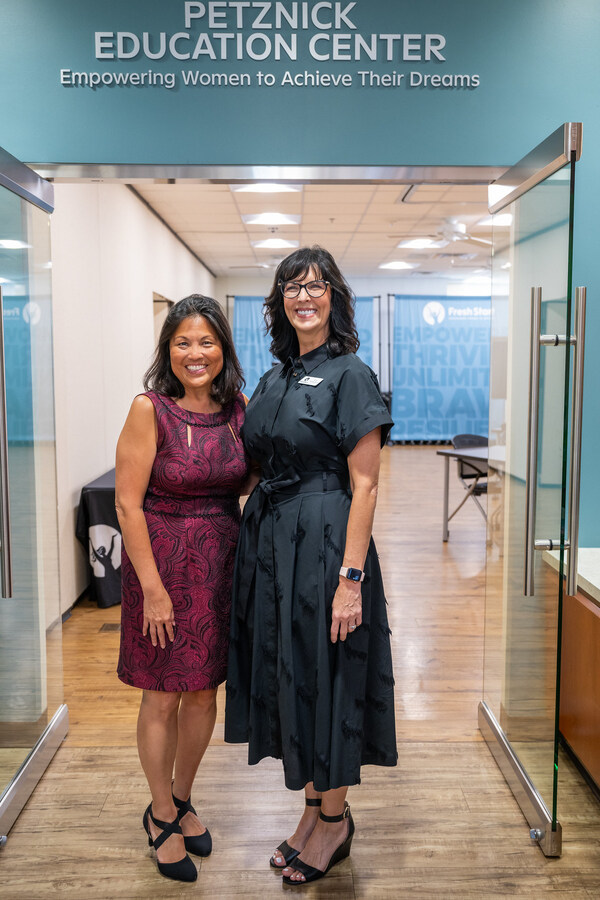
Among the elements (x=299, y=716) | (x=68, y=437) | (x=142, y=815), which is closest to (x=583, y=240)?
(x=299, y=716)

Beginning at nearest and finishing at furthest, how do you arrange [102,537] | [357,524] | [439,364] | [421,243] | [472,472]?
[357,524]
[102,537]
[472,472]
[421,243]
[439,364]

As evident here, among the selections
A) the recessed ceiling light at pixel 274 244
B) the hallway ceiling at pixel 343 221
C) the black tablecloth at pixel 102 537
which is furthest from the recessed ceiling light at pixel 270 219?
the black tablecloth at pixel 102 537

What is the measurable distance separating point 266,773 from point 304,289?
70.4 inches

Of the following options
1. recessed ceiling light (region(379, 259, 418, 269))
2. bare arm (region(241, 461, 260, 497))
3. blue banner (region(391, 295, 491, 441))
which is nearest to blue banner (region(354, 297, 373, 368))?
blue banner (region(391, 295, 491, 441))

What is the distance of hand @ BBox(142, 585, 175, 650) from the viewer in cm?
208

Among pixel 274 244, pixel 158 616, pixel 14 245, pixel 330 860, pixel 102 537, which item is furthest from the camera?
pixel 274 244

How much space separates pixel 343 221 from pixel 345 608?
7270mm

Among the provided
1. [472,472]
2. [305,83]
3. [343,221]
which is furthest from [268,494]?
[343,221]

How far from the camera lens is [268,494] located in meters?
2.09

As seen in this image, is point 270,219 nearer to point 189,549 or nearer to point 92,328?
point 92,328

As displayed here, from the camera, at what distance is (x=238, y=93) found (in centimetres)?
270

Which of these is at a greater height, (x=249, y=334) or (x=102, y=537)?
(x=249, y=334)

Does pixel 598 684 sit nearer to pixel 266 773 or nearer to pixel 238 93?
pixel 266 773

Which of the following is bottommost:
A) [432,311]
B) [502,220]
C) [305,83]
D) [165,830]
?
[165,830]
